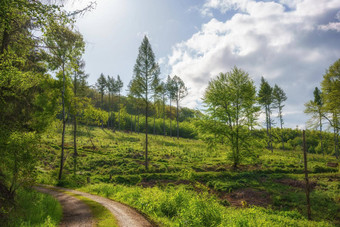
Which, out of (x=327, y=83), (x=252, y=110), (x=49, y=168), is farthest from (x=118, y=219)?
(x=327, y=83)

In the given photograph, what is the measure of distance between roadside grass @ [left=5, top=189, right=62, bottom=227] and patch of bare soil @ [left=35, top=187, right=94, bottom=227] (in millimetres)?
398

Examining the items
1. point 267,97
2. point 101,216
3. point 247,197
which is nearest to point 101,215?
point 101,216

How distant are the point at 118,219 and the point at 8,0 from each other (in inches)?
358

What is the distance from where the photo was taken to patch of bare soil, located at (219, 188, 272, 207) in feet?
49.3

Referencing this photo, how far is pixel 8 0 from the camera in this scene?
4918 mm

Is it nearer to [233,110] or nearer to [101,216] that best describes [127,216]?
[101,216]

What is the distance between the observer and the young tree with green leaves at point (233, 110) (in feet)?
78.1

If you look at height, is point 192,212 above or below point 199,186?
below

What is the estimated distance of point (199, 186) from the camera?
9391mm

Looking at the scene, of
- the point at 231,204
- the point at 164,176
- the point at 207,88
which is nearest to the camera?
the point at 231,204

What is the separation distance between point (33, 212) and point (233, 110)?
2222cm

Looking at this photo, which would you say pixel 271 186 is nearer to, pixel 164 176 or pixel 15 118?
pixel 164 176

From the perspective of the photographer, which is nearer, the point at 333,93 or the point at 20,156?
the point at 20,156

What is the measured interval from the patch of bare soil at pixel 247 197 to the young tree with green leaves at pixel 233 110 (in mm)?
6944
